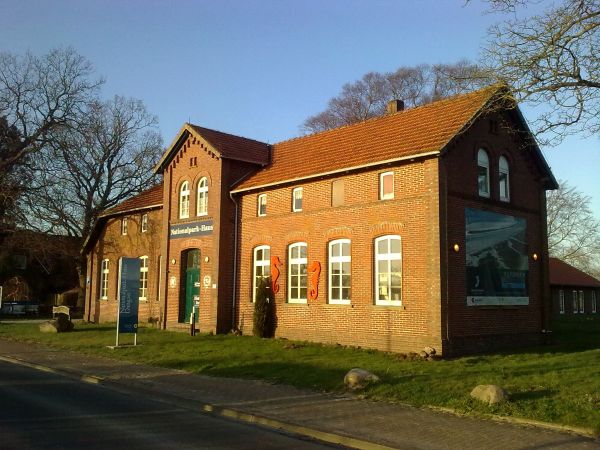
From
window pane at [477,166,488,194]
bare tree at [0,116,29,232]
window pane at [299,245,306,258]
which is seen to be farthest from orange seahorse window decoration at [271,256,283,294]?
bare tree at [0,116,29,232]

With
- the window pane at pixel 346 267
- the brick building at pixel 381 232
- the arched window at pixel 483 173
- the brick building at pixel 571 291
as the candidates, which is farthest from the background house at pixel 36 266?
the brick building at pixel 571 291

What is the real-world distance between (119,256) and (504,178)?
66.1ft

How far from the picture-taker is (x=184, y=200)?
2631 centimetres

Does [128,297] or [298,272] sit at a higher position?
[298,272]

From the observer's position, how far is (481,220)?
1856 centimetres

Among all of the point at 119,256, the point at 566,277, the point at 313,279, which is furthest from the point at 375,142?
the point at 566,277

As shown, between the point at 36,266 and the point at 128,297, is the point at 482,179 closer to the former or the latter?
the point at 128,297

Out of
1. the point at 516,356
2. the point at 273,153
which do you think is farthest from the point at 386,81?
the point at 516,356

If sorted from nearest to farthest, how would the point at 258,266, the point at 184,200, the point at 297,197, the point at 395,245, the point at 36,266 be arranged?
1. the point at 395,245
2. the point at 297,197
3. the point at 258,266
4. the point at 184,200
5. the point at 36,266

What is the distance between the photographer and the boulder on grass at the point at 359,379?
474 inches

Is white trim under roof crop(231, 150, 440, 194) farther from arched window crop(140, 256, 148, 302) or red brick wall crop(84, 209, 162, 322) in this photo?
arched window crop(140, 256, 148, 302)

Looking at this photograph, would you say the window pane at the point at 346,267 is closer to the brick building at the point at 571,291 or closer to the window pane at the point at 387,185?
the window pane at the point at 387,185

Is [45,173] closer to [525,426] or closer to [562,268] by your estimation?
[525,426]

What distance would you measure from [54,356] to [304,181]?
994 centimetres
